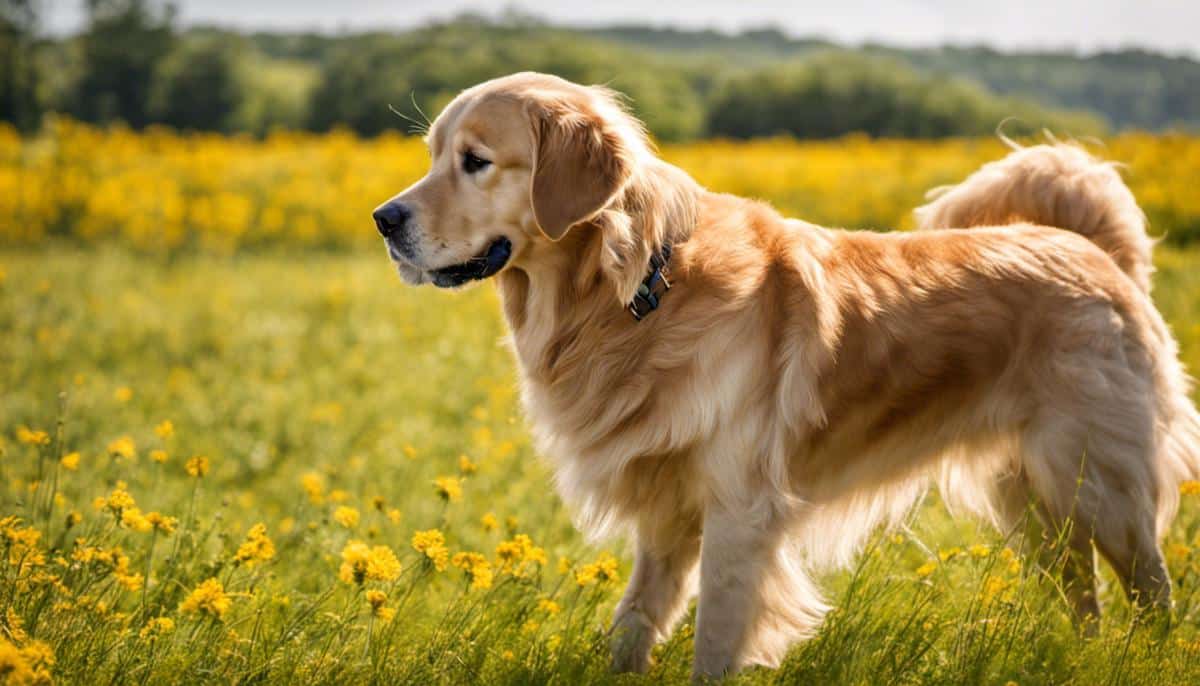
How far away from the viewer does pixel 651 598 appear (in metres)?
3.46

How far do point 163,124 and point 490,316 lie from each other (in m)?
33.0

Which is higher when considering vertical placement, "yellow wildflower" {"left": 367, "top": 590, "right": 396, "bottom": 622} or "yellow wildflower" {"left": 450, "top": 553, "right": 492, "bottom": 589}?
"yellow wildflower" {"left": 367, "top": 590, "right": 396, "bottom": 622}

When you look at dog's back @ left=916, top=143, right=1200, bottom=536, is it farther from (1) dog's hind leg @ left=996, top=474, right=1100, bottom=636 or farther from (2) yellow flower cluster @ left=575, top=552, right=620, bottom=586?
(2) yellow flower cluster @ left=575, top=552, right=620, bottom=586

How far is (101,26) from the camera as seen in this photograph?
3581cm

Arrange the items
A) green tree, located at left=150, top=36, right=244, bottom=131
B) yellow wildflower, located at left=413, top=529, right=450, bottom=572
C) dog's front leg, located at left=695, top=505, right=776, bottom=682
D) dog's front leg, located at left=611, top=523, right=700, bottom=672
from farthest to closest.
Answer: green tree, located at left=150, top=36, right=244, bottom=131
dog's front leg, located at left=611, top=523, right=700, bottom=672
dog's front leg, located at left=695, top=505, right=776, bottom=682
yellow wildflower, located at left=413, top=529, right=450, bottom=572

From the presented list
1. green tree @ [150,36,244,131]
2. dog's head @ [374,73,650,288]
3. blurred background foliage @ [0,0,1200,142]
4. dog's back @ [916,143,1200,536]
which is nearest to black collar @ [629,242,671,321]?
dog's head @ [374,73,650,288]

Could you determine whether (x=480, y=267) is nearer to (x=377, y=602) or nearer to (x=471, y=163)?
(x=471, y=163)

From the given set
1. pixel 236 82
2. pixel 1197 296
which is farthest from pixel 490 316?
pixel 236 82

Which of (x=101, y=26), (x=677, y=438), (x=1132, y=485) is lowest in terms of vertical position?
(x=101, y=26)

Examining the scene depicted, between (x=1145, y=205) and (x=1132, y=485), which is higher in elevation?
(x=1132, y=485)

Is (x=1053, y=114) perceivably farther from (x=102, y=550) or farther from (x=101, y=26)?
(x=101, y=26)

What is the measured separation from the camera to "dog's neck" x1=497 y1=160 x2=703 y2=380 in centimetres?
312

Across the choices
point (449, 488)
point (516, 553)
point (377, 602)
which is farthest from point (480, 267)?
point (377, 602)

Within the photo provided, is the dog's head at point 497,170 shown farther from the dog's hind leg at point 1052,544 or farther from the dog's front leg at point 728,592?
the dog's hind leg at point 1052,544
